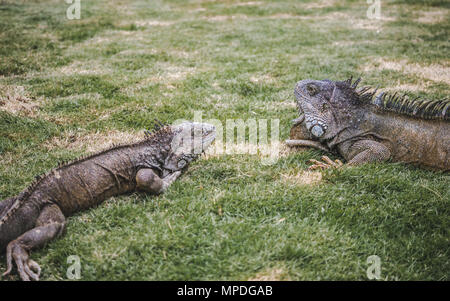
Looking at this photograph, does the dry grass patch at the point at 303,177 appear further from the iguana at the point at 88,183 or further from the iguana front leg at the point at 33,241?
the iguana front leg at the point at 33,241

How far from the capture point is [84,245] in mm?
2990

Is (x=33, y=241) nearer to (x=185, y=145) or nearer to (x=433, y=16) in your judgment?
(x=185, y=145)

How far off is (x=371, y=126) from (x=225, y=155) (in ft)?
6.05

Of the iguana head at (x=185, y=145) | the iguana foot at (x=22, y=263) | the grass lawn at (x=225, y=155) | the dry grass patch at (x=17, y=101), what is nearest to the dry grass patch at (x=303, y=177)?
the grass lawn at (x=225, y=155)

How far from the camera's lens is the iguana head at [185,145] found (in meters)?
4.02

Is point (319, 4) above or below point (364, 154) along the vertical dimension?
above

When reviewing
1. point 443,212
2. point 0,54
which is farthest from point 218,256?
point 0,54

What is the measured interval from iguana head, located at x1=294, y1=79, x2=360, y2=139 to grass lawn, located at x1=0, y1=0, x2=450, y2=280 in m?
0.39

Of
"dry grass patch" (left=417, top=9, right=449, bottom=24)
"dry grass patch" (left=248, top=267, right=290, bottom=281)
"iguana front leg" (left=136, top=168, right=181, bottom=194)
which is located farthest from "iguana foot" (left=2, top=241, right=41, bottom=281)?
"dry grass patch" (left=417, top=9, right=449, bottom=24)

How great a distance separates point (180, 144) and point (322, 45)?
750 cm

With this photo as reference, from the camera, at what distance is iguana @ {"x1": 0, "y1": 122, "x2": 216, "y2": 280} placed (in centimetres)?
289

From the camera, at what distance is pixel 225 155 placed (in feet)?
14.6

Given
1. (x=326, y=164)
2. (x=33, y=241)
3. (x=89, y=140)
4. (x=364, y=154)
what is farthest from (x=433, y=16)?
(x=33, y=241)

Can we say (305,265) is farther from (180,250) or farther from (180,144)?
(180,144)
